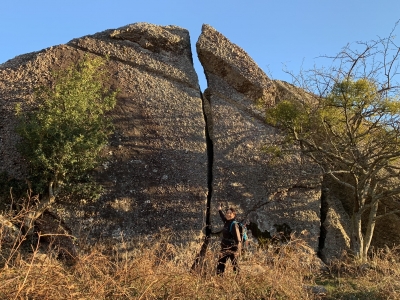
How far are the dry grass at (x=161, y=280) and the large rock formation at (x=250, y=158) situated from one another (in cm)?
234

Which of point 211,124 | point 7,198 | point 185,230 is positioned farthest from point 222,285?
point 211,124

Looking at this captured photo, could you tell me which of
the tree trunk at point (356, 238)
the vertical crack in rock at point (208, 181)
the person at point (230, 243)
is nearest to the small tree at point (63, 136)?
the vertical crack in rock at point (208, 181)

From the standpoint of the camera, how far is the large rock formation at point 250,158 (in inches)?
390

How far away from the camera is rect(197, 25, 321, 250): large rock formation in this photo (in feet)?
32.5

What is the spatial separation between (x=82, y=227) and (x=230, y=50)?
7.06 meters

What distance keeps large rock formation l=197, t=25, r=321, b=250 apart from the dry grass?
2.34 m

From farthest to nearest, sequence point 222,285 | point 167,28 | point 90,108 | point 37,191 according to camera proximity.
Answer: point 167,28, point 90,108, point 37,191, point 222,285

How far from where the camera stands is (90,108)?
992 centimetres

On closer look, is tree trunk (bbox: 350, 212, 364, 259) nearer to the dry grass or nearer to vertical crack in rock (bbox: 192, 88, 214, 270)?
the dry grass

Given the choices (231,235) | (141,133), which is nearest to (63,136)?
(141,133)

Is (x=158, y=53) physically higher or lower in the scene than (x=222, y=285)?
higher

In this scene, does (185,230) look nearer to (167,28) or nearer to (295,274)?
(295,274)

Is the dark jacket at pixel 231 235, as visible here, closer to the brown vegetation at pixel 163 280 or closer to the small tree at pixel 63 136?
the brown vegetation at pixel 163 280

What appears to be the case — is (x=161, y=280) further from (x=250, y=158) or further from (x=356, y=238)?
(x=250, y=158)
